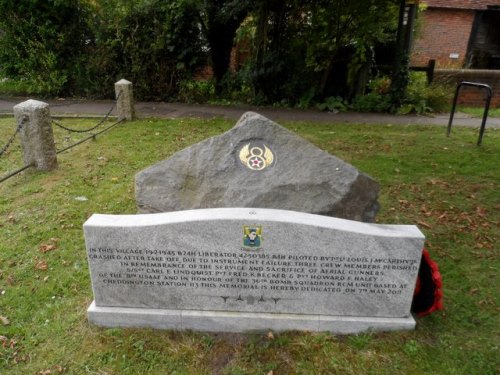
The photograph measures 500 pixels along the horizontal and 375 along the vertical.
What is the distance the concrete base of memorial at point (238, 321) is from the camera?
3393mm

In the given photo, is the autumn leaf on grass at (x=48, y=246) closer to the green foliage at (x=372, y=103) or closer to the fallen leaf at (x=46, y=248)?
A: the fallen leaf at (x=46, y=248)

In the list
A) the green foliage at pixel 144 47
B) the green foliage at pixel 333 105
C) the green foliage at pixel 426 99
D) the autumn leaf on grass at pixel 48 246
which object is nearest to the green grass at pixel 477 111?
the green foliage at pixel 426 99

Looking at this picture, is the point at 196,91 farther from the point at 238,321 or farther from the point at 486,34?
the point at 486,34

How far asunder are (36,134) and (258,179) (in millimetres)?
4740

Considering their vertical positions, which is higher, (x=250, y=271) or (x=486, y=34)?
(x=486, y=34)

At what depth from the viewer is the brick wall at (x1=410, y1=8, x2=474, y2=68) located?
843 inches

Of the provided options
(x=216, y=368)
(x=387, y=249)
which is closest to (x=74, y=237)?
(x=216, y=368)

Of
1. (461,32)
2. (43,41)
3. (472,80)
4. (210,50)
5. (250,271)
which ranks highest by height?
(461,32)

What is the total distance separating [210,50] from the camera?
13.5 meters

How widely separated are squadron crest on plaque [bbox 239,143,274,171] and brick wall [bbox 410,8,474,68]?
1996 centimetres

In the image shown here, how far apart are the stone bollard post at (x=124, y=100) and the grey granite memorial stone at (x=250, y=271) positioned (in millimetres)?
7667

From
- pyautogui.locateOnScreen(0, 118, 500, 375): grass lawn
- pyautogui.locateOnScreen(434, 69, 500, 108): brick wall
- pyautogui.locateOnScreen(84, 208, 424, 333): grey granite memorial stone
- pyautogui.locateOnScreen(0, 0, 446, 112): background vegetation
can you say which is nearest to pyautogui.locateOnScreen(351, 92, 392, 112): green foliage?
pyautogui.locateOnScreen(0, 0, 446, 112): background vegetation

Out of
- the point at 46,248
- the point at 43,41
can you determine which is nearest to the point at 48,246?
the point at 46,248

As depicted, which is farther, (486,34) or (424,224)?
(486,34)
